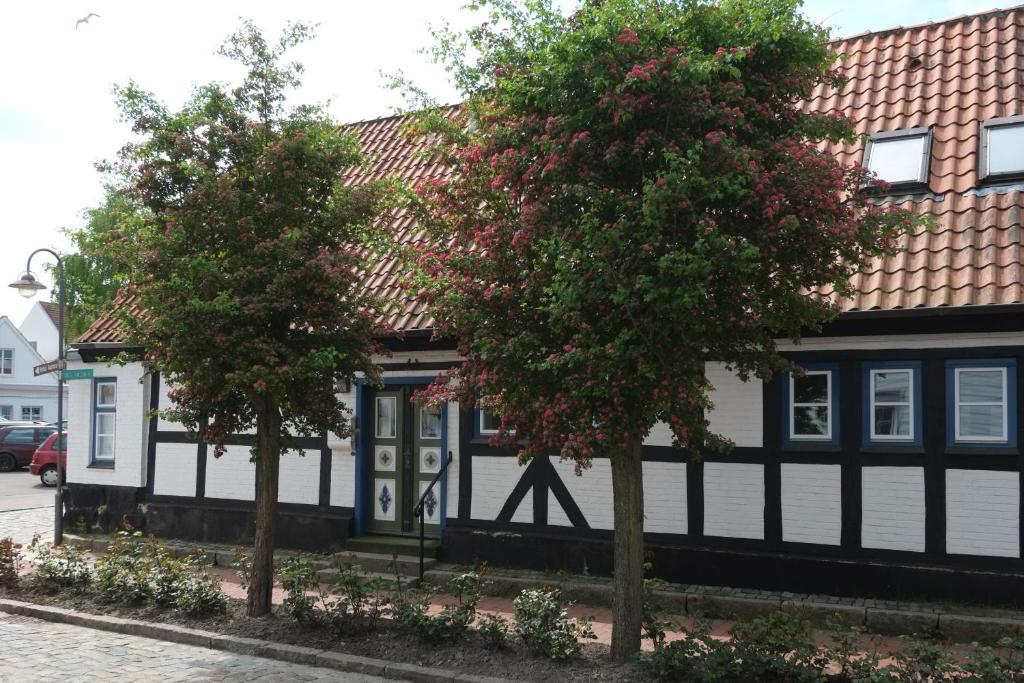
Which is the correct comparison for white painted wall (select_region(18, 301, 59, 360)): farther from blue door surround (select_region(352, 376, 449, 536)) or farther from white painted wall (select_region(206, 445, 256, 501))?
blue door surround (select_region(352, 376, 449, 536))

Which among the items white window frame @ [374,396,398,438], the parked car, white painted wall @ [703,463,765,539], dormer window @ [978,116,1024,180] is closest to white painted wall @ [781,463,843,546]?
white painted wall @ [703,463,765,539]

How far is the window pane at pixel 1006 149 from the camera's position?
31.2 feet

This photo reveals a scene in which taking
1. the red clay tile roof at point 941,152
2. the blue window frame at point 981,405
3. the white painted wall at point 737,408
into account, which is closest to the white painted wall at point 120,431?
the red clay tile roof at point 941,152

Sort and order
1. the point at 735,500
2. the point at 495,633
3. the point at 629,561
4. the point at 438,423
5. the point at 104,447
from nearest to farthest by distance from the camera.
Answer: the point at 629,561 < the point at 495,633 < the point at 735,500 < the point at 438,423 < the point at 104,447

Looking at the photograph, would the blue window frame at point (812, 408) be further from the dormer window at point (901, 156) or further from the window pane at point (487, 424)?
the window pane at point (487, 424)

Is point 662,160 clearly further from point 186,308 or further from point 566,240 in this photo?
point 186,308

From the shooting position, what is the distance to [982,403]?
8.72m

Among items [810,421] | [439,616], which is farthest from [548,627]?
[810,421]

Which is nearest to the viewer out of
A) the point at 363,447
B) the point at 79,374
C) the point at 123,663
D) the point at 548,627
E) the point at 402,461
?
the point at 548,627

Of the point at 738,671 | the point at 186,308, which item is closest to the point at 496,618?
the point at 738,671

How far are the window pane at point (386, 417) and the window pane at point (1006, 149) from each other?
24.9 ft

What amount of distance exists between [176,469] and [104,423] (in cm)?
206

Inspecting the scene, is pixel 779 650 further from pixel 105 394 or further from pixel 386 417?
pixel 105 394

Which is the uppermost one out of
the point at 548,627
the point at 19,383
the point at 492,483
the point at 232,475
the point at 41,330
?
the point at 41,330
